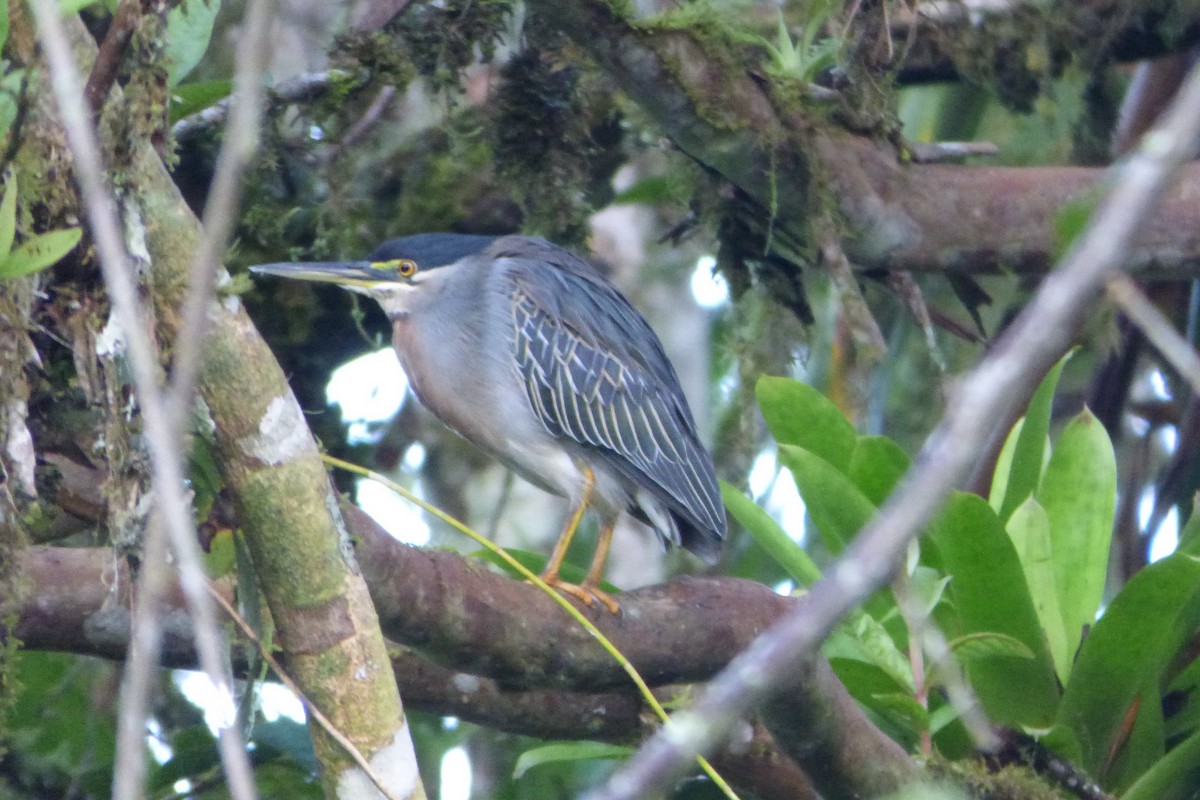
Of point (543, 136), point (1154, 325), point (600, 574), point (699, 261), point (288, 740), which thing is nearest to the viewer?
point (1154, 325)

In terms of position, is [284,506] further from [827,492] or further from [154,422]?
[827,492]

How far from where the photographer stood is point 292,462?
6.95 feet

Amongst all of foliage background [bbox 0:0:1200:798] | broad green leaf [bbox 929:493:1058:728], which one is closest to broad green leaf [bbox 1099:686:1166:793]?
foliage background [bbox 0:0:1200:798]

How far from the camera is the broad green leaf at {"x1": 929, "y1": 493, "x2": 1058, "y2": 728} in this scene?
3004 millimetres

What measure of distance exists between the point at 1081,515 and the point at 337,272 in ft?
6.65

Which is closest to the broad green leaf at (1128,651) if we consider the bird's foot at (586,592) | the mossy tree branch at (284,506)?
the bird's foot at (586,592)

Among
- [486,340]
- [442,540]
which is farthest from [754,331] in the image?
[442,540]

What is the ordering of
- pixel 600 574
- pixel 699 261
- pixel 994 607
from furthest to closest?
pixel 699 261, pixel 600 574, pixel 994 607

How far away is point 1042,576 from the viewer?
327cm

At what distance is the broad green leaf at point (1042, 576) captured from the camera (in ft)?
10.5

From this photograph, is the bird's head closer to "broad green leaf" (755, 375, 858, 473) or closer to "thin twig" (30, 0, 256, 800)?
"broad green leaf" (755, 375, 858, 473)

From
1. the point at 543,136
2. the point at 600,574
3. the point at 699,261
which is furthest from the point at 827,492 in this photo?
the point at 699,261

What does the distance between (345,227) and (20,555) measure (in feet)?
7.21

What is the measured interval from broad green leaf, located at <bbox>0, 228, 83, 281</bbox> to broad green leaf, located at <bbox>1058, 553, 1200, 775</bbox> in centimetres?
220
